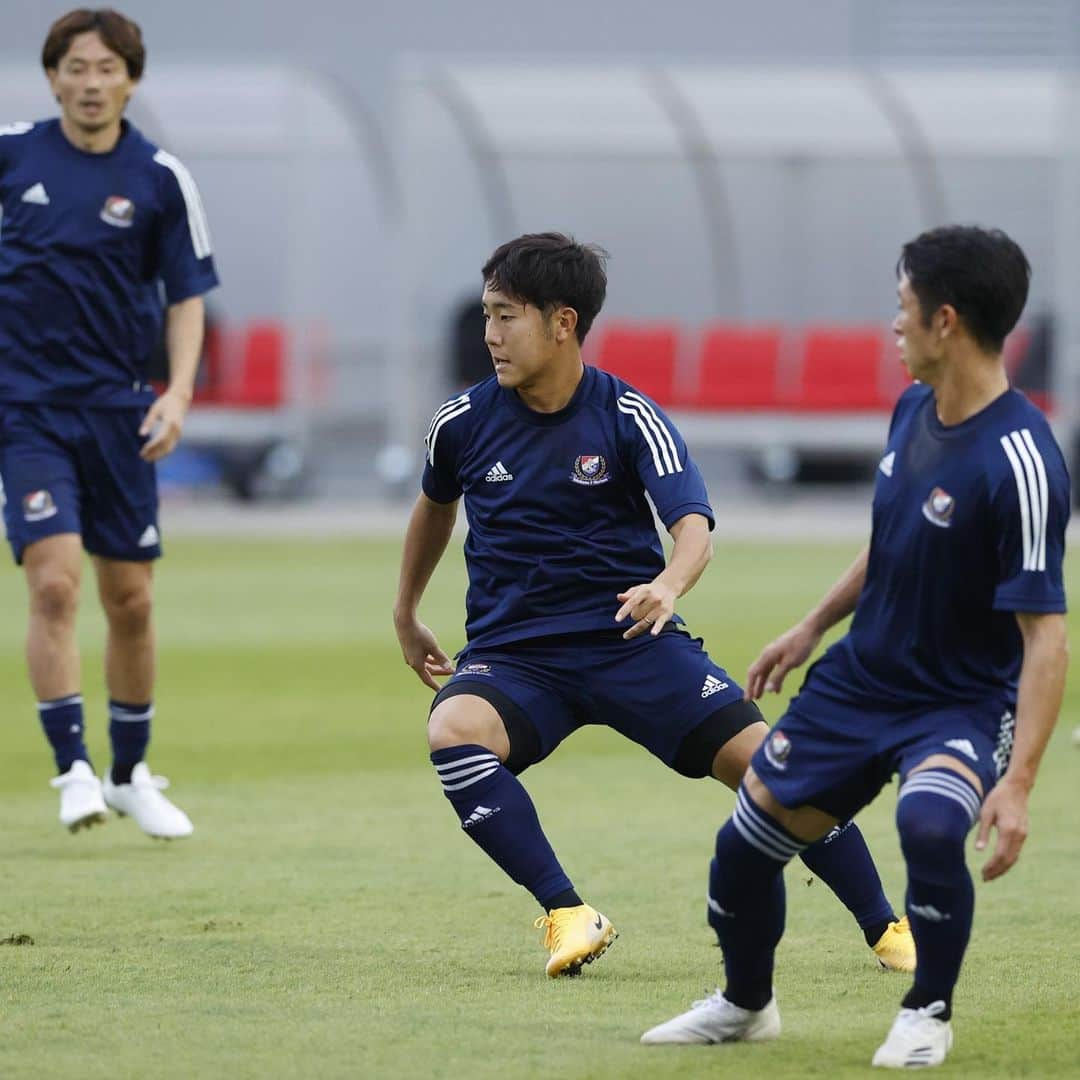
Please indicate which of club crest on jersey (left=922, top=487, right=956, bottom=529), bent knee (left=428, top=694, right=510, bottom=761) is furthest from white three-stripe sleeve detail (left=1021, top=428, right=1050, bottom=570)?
bent knee (left=428, top=694, right=510, bottom=761)

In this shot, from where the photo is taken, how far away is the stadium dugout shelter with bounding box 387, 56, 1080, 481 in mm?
26625

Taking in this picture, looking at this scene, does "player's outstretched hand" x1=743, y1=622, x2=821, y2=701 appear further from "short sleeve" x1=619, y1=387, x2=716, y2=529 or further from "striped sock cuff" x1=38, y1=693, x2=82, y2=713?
"striped sock cuff" x1=38, y1=693, x2=82, y2=713

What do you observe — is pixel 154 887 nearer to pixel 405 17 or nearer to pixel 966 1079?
pixel 966 1079

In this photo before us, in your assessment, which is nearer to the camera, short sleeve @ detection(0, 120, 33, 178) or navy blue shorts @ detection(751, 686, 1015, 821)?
navy blue shorts @ detection(751, 686, 1015, 821)

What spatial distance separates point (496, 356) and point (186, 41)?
29.4 m

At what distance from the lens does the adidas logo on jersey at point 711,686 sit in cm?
557

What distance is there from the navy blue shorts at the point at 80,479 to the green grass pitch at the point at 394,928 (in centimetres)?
95

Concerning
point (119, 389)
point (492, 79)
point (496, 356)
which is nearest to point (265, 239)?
point (492, 79)

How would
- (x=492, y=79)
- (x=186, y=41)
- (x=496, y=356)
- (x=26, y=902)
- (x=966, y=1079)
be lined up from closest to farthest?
(x=966, y=1079), (x=496, y=356), (x=26, y=902), (x=492, y=79), (x=186, y=41)

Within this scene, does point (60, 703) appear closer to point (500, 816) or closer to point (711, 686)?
point (500, 816)

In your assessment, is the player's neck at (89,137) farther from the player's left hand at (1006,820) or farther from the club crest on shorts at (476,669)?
the player's left hand at (1006,820)

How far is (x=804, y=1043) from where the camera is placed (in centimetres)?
474

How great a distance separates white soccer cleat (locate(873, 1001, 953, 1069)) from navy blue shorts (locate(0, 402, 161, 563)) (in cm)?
373

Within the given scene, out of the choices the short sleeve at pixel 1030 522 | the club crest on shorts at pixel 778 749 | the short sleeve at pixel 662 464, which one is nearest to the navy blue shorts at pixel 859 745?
the club crest on shorts at pixel 778 749
